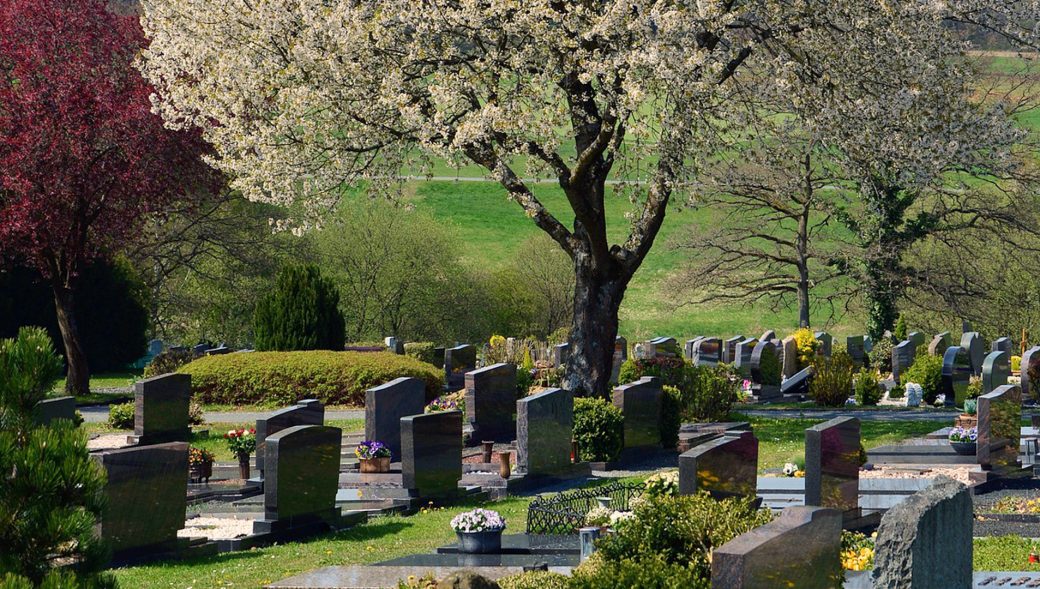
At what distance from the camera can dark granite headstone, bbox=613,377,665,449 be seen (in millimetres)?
22078

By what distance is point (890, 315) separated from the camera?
1772 inches

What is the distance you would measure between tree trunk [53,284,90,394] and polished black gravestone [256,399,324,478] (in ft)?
51.2

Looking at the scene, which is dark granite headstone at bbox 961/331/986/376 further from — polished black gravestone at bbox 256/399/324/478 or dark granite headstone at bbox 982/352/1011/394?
polished black gravestone at bbox 256/399/324/478

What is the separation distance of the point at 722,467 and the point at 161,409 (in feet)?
40.6

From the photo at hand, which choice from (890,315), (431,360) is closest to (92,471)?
(431,360)

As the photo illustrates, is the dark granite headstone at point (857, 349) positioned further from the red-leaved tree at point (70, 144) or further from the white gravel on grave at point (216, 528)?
the white gravel on grave at point (216, 528)

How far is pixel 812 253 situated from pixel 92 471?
4231 cm

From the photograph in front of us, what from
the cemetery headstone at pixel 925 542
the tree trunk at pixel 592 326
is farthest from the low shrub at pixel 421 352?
the cemetery headstone at pixel 925 542

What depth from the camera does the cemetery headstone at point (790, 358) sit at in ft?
116

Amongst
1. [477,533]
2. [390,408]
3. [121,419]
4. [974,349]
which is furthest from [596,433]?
[974,349]

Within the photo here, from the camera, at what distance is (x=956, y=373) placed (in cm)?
3091

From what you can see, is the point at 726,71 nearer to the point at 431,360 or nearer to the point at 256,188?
the point at 256,188

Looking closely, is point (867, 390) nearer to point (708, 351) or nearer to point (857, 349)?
point (708, 351)

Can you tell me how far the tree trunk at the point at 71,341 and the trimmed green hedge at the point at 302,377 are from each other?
11.5 ft
